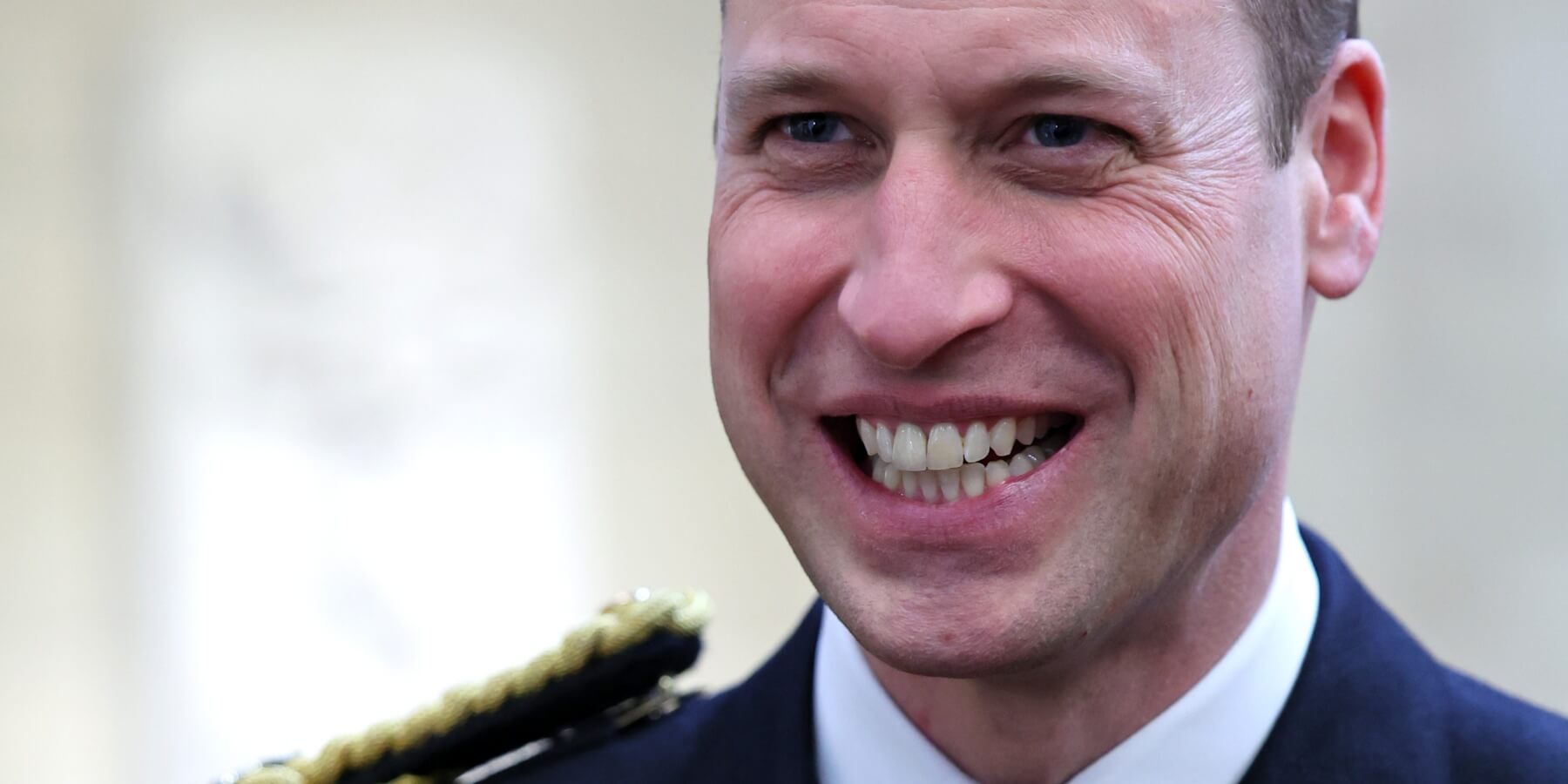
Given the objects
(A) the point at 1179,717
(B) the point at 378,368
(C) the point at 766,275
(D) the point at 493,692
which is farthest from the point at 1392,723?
(B) the point at 378,368

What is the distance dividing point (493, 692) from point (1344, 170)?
0.85m

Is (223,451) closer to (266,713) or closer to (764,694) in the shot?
(266,713)

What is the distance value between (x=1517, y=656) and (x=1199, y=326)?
2.28m

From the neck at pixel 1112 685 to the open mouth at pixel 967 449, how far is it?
169 millimetres

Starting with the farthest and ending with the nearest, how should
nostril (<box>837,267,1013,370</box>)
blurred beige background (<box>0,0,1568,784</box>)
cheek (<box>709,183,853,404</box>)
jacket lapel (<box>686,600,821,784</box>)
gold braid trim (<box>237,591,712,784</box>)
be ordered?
1. blurred beige background (<box>0,0,1568,784</box>)
2. gold braid trim (<box>237,591,712,784</box>)
3. jacket lapel (<box>686,600,821,784</box>)
4. cheek (<box>709,183,853,404</box>)
5. nostril (<box>837,267,1013,370</box>)

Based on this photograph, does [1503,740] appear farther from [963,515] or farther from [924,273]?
[924,273]

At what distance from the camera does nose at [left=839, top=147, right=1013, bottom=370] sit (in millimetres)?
1171

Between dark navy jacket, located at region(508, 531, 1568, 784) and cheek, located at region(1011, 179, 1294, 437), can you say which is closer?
cheek, located at region(1011, 179, 1294, 437)

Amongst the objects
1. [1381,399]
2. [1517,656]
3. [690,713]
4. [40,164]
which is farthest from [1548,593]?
[40,164]

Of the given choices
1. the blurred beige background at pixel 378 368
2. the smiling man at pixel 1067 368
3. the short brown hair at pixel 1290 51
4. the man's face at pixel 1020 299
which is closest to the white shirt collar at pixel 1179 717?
the smiling man at pixel 1067 368

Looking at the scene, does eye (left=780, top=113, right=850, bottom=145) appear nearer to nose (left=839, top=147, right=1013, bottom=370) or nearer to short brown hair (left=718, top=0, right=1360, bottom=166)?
nose (left=839, top=147, right=1013, bottom=370)

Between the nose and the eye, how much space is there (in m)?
0.09

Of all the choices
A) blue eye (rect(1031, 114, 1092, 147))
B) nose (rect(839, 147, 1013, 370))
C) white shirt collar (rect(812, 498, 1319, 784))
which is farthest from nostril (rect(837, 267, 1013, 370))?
white shirt collar (rect(812, 498, 1319, 784))

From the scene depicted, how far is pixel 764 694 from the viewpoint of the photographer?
153 centimetres
